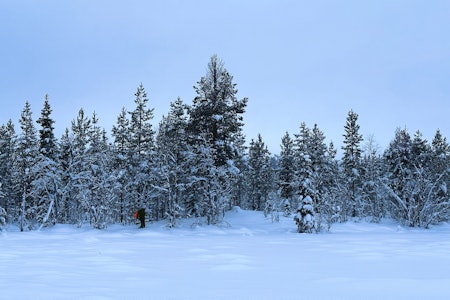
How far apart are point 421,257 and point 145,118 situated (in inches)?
1184

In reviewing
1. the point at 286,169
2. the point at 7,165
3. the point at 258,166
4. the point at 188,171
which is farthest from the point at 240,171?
the point at 7,165

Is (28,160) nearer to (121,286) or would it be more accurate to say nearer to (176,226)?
(176,226)

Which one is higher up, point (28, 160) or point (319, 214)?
point (28, 160)

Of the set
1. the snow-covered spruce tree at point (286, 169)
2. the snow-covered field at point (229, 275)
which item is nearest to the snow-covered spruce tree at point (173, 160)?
the snow-covered spruce tree at point (286, 169)

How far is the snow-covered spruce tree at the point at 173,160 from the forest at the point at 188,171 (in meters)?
0.14

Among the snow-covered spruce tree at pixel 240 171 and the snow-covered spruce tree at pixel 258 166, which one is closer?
the snow-covered spruce tree at pixel 240 171

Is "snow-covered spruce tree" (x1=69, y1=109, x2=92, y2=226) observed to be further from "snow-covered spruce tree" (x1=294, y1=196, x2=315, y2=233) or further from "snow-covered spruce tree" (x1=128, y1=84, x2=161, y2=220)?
"snow-covered spruce tree" (x1=294, y1=196, x2=315, y2=233)

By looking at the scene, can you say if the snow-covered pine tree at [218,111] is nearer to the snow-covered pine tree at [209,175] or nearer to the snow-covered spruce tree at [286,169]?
the snow-covered pine tree at [209,175]

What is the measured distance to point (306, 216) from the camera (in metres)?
22.1

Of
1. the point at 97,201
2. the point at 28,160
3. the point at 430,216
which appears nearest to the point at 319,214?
the point at 430,216

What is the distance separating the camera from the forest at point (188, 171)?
26.0 meters

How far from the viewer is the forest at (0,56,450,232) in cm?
2605

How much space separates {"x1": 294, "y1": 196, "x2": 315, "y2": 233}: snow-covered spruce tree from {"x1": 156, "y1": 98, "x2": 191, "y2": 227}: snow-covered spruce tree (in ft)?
27.8

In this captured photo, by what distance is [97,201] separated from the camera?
28.8 m
